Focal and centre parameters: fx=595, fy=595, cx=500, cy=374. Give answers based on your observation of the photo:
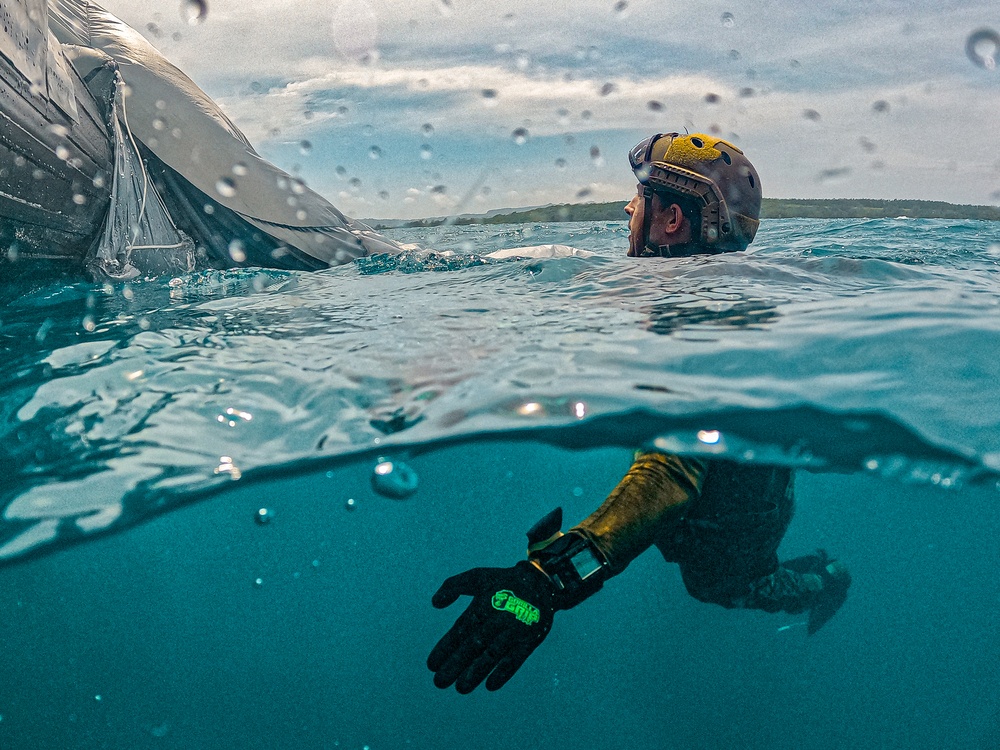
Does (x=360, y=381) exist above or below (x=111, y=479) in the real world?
above

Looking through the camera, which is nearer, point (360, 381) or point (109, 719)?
point (360, 381)

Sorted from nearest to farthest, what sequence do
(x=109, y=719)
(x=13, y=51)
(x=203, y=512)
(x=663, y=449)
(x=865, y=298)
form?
1. (x=663, y=449)
2. (x=865, y=298)
3. (x=13, y=51)
4. (x=203, y=512)
5. (x=109, y=719)

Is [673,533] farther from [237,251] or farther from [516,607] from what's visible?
[237,251]

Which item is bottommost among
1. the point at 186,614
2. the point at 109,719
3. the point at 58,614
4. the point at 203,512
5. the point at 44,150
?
the point at 109,719

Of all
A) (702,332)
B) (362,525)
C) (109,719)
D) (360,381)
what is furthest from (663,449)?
(109,719)

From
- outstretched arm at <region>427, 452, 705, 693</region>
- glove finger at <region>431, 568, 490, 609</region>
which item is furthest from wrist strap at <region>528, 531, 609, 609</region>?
glove finger at <region>431, 568, 490, 609</region>

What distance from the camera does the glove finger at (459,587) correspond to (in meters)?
2.10

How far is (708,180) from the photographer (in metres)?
4.75

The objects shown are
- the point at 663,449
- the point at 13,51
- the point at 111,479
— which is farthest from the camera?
the point at 13,51

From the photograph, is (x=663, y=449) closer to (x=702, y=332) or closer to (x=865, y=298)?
(x=702, y=332)

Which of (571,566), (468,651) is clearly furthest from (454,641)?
(571,566)

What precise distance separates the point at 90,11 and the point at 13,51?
16.7 feet

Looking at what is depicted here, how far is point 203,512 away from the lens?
5316 millimetres

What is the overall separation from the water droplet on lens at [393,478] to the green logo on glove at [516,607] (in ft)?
6.44
